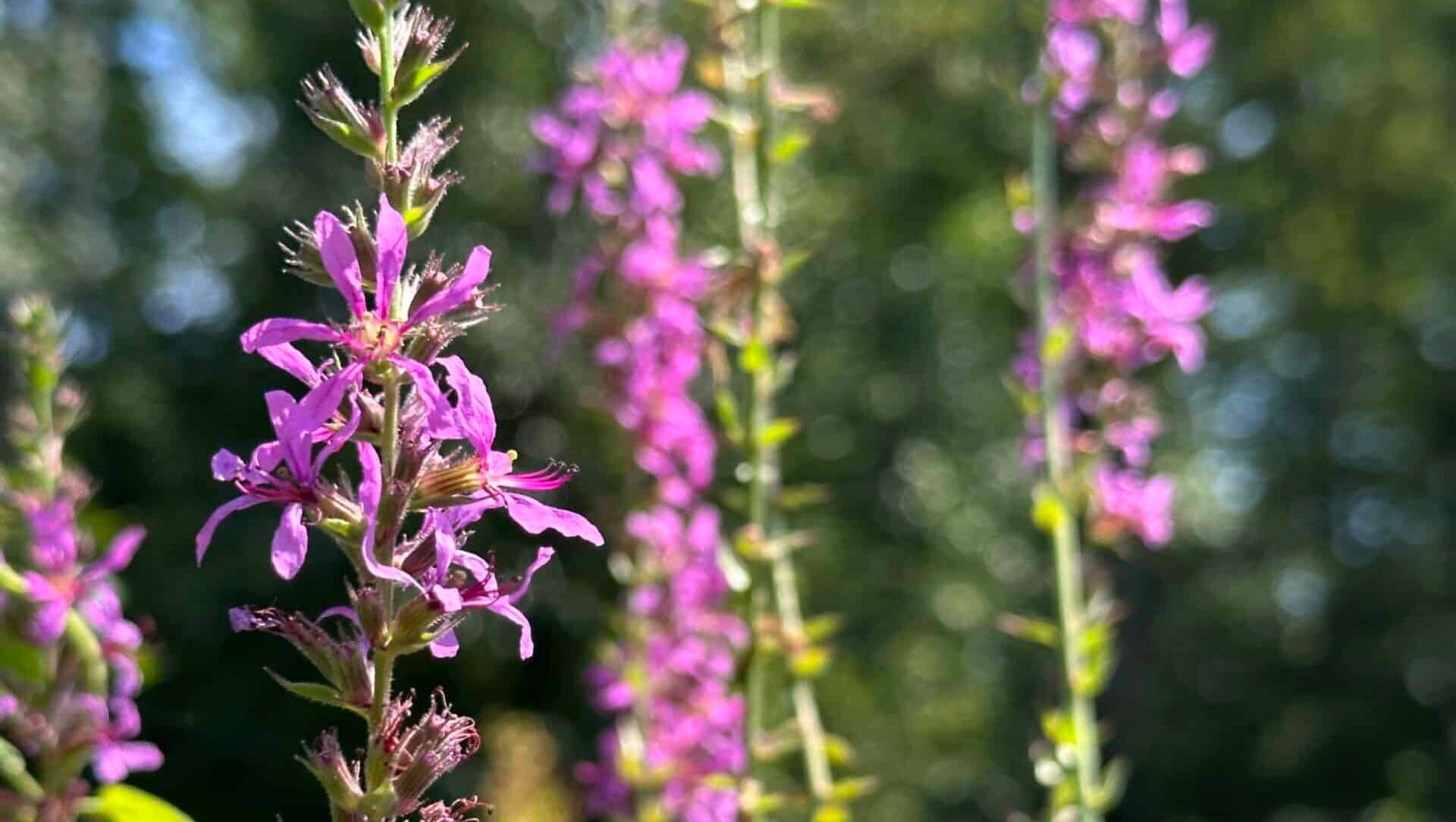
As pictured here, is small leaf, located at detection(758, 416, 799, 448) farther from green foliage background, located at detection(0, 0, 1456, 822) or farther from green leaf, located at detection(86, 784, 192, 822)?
green foliage background, located at detection(0, 0, 1456, 822)

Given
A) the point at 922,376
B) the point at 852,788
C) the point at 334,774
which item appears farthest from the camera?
the point at 922,376

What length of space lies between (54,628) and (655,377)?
1700mm

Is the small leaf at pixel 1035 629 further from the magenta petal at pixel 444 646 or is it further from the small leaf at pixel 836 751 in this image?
the magenta petal at pixel 444 646

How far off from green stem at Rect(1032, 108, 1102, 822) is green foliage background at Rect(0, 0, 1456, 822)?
26.1 ft

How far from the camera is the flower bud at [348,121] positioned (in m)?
1.26

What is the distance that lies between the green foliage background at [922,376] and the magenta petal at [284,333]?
937 cm

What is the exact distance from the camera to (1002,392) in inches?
594

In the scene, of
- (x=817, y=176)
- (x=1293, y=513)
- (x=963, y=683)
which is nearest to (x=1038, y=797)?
(x=963, y=683)

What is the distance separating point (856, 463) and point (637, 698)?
434 inches

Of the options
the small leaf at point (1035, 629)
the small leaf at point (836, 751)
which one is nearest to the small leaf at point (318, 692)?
the small leaf at point (836, 751)

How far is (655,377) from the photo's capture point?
3383mm

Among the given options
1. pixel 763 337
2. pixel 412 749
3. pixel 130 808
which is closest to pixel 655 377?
pixel 763 337

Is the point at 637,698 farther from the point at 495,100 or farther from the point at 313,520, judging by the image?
the point at 495,100

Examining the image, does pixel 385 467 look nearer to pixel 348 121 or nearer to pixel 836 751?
pixel 348 121
